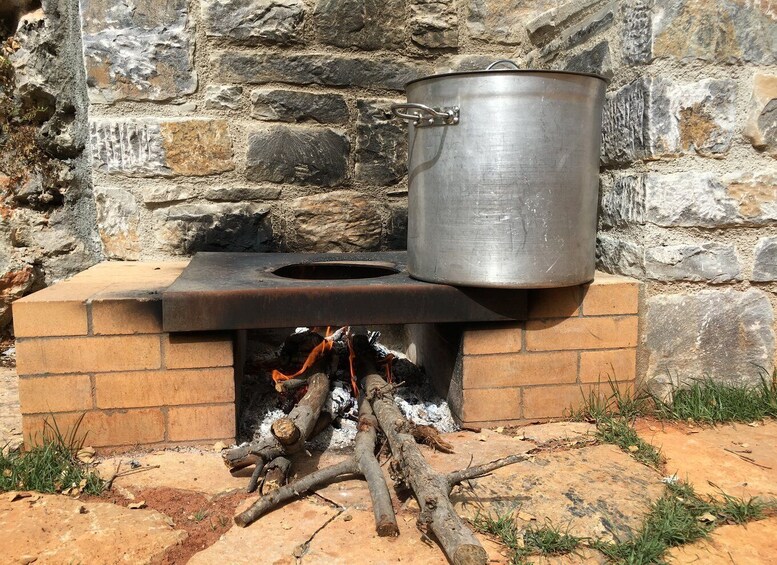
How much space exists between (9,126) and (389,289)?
214cm

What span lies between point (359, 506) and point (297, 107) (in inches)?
79.3

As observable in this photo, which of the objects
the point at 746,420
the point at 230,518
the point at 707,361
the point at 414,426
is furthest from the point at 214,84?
the point at 746,420

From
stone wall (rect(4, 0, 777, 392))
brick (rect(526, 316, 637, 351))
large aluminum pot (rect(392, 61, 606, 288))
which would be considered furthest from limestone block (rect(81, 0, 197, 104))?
brick (rect(526, 316, 637, 351))

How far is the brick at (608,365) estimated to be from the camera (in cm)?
244

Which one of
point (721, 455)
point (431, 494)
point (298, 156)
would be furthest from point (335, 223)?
point (721, 455)

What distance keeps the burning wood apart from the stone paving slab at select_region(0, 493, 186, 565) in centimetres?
22

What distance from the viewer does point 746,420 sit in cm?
242

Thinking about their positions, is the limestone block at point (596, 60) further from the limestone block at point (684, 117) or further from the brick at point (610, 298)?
the brick at point (610, 298)

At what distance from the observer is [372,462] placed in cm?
193

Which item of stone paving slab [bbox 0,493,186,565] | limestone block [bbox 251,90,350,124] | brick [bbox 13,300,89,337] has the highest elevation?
limestone block [bbox 251,90,350,124]

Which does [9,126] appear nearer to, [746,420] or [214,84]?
[214,84]

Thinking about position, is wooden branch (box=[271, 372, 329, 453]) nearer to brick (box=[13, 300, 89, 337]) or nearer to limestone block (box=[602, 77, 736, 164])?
brick (box=[13, 300, 89, 337])

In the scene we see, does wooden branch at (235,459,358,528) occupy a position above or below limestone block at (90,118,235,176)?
below

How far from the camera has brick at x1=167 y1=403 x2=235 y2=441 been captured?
219 cm
